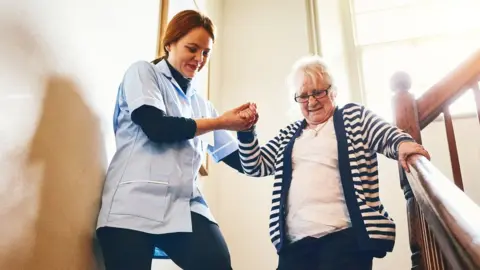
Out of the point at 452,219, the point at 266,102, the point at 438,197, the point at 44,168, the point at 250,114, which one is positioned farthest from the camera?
the point at 266,102

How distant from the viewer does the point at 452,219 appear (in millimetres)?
696

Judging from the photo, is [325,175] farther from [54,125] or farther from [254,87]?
[254,87]

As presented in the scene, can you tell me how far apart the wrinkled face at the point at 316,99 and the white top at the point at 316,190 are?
0.12 ft

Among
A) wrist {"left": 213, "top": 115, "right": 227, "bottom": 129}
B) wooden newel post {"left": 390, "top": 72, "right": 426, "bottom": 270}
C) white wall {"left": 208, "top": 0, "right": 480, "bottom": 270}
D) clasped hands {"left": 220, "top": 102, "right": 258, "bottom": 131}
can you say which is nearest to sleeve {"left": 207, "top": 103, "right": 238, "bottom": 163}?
clasped hands {"left": 220, "top": 102, "right": 258, "bottom": 131}

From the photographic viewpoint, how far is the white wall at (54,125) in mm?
1070

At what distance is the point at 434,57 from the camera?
10.3ft

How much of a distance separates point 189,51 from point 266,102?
1.45 meters

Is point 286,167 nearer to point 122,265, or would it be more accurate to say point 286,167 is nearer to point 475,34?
point 122,265

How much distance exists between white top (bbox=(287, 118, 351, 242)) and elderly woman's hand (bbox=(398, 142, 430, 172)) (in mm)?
212

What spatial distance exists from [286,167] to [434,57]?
6.54 ft

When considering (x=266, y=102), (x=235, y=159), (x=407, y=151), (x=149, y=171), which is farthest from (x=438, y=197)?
(x=266, y=102)

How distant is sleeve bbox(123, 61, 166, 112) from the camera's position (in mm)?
1311

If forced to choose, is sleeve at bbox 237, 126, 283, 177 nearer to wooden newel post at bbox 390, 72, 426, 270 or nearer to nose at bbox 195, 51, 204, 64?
nose at bbox 195, 51, 204, 64

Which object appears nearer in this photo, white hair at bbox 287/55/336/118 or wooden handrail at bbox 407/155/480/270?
wooden handrail at bbox 407/155/480/270
